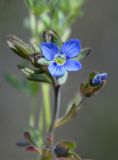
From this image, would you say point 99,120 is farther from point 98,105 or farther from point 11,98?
point 11,98

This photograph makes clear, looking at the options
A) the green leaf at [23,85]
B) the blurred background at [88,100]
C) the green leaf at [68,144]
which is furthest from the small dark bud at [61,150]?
the blurred background at [88,100]

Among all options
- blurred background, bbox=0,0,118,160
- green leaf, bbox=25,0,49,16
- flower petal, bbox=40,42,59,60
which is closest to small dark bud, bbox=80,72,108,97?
flower petal, bbox=40,42,59,60

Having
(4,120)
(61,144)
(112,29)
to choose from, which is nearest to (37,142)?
(61,144)

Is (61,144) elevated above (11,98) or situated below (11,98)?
below

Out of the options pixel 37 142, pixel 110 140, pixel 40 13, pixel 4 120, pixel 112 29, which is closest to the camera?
pixel 37 142

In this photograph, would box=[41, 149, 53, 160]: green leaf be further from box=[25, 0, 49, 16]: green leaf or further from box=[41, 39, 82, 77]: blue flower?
box=[25, 0, 49, 16]: green leaf

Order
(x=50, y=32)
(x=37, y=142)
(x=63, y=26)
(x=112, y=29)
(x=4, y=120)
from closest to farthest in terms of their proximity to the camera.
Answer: (x=50, y=32), (x=37, y=142), (x=63, y=26), (x=4, y=120), (x=112, y=29)

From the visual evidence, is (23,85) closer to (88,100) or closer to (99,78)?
(99,78)

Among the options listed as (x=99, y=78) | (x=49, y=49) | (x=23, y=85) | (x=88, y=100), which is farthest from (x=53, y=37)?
(x=88, y=100)
